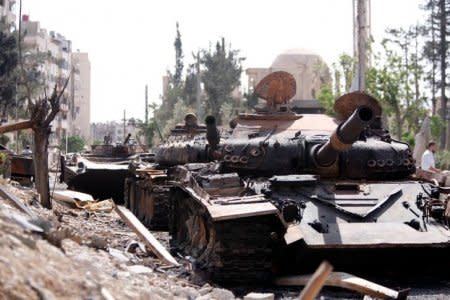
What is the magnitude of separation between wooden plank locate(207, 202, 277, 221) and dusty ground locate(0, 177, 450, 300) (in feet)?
2.24

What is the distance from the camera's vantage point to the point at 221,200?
9273 mm

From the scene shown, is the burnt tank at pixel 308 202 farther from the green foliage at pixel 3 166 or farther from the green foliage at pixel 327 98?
the green foliage at pixel 327 98

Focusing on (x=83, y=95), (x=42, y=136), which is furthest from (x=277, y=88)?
(x=83, y=95)

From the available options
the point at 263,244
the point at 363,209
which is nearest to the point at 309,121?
the point at 363,209

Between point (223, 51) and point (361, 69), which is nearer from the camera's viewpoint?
point (361, 69)

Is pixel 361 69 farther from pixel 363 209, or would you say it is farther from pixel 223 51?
pixel 223 51

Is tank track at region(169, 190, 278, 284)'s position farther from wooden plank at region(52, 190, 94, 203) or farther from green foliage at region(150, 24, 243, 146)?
green foliage at region(150, 24, 243, 146)

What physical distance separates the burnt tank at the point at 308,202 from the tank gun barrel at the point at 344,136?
1cm

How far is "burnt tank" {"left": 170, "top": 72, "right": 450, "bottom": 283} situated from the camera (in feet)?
29.0

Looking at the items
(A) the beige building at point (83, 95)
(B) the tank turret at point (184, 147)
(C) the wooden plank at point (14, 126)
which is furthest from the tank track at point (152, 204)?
(A) the beige building at point (83, 95)

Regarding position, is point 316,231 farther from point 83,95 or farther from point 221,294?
point 83,95

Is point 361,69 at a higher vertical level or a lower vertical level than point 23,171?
higher

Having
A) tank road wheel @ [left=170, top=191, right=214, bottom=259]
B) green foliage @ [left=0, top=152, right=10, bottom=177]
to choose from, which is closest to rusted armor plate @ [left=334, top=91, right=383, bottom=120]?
tank road wheel @ [left=170, top=191, right=214, bottom=259]

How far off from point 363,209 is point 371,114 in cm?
110
